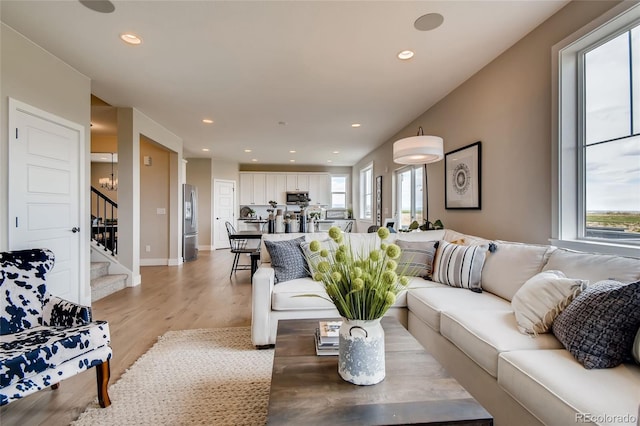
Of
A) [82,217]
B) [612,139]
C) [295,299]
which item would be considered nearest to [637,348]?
[612,139]

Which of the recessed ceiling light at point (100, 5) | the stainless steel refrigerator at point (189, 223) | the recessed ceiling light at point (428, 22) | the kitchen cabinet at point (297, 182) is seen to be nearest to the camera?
the recessed ceiling light at point (100, 5)

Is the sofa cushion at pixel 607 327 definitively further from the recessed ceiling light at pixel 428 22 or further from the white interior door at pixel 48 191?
the white interior door at pixel 48 191

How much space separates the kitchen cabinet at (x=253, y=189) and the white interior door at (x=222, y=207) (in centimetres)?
32

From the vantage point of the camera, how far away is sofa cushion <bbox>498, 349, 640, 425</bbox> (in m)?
0.96

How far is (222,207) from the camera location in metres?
8.89

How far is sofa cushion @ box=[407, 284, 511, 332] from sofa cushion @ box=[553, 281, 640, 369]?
2.02ft

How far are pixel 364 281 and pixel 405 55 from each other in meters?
2.60

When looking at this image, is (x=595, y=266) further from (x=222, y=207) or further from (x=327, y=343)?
(x=222, y=207)

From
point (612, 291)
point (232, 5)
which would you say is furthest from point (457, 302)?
point (232, 5)

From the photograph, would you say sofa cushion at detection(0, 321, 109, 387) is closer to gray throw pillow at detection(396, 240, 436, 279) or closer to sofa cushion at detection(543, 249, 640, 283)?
gray throw pillow at detection(396, 240, 436, 279)

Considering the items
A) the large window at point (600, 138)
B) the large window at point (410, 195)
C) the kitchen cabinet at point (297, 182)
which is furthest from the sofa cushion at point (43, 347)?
the kitchen cabinet at point (297, 182)

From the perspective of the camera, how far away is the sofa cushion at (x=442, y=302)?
1963mm

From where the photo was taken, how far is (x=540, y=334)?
59.2 inches

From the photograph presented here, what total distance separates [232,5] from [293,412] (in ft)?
8.46
